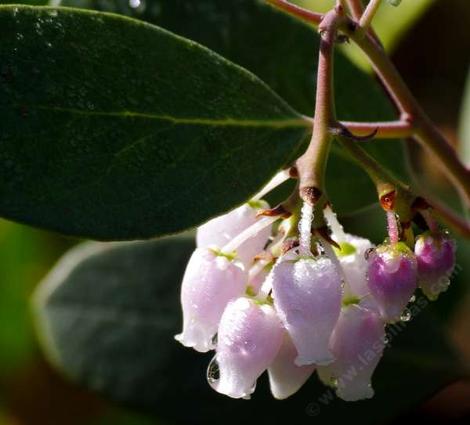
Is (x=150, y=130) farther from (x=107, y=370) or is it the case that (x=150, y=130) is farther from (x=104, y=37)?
(x=107, y=370)

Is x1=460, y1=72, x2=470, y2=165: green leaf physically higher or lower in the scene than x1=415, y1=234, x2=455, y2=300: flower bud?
lower

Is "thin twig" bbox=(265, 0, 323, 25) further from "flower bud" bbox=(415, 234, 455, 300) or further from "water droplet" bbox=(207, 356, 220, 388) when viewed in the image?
"water droplet" bbox=(207, 356, 220, 388)

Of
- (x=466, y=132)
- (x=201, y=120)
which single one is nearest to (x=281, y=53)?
(x=201, y=120)

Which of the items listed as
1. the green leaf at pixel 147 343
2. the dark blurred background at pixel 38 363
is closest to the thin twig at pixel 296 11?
the green leaf at pixel 147 343

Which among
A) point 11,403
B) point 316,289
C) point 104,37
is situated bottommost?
point 11,403

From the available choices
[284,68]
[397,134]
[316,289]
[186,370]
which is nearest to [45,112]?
[316,289]

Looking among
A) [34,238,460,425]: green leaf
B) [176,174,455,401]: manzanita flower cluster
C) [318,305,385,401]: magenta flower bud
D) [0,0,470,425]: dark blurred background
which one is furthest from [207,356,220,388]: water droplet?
[0,0,470,425]: dark blurred background

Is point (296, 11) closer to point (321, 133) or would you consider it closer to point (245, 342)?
point (321, 133)
